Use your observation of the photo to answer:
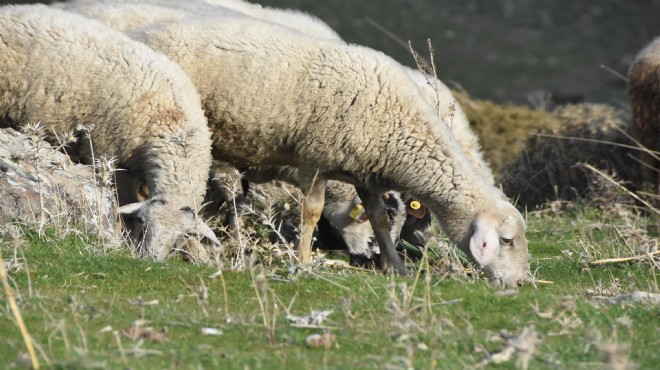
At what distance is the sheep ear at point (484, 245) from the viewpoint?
28.6 feet

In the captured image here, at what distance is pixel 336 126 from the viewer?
8891 millimetres

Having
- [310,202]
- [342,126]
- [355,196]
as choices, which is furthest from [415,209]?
[342,126]

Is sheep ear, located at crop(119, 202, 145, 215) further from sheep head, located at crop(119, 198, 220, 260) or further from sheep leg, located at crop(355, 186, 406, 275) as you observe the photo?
sheep leg, located at crop(355, 186, 406, 275)

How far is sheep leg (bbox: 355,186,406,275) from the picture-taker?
9.55 metres

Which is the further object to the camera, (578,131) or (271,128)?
(578,131)

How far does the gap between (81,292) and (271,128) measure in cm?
298

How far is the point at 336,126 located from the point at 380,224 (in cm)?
116

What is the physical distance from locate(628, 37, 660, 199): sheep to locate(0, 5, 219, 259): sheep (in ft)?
17.1

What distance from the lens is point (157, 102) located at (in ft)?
29.0

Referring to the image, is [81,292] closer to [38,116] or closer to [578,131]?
[38,116]

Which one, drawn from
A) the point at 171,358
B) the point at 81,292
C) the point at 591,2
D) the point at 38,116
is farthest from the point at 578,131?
the point at 591,2

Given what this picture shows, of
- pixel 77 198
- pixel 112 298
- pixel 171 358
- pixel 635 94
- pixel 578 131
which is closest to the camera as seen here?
pixel 171 358

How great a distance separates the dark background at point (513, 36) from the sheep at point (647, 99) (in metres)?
13.3

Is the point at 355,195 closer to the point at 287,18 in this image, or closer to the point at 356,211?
the point at 356,211
